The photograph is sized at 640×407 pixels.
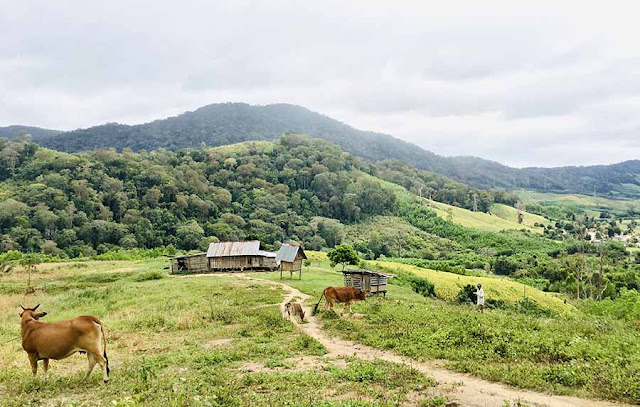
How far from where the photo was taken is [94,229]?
8756 cm

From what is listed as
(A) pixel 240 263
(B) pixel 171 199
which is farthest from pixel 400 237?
(B) pixel 171 199

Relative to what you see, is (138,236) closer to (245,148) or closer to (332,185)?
(332,185)

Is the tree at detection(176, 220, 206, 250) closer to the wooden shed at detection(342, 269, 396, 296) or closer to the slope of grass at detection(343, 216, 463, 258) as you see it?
the slope of grass at detection(343, 216, 463, 258)

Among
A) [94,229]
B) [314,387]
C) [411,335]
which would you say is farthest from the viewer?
[94,229]

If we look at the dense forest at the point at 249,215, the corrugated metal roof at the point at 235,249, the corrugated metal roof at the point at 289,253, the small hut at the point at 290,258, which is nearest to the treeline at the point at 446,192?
the dense forest at the point at 249,215

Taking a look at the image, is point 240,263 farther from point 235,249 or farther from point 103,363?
point 103,363

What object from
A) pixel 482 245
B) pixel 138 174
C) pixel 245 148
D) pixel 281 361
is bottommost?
pixel 482 245

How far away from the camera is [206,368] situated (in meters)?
11.5

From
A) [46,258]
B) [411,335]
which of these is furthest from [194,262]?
[411,335]

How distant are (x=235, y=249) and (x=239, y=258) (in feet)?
4.04

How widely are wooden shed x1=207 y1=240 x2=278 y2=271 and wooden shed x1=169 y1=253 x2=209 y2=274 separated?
86 centimetres

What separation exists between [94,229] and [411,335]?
293ft

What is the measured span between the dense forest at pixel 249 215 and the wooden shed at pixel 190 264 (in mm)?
36600

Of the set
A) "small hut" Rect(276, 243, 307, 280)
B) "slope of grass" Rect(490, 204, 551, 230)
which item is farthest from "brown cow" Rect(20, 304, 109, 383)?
"slope of grass" Rect(490, 204, 551, 230)
